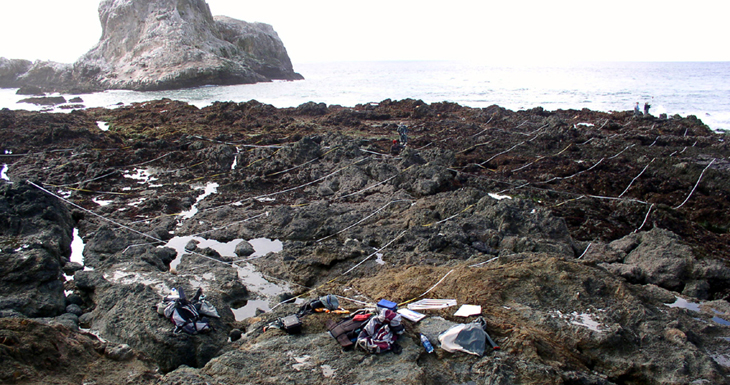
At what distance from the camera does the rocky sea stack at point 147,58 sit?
3991cm

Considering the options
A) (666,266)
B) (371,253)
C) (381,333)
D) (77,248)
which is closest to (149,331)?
(381,333)

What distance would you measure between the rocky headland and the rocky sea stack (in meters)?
28.9

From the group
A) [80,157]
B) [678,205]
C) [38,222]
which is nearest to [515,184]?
[678,205]

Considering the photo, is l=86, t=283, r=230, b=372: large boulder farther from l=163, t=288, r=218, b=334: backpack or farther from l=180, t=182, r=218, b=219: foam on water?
l=180, t=182, r=218, b=219: foam on water

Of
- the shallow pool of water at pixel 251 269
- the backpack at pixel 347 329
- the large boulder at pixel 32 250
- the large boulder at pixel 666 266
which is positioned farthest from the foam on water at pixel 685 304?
the large boulder at pixel 32 250

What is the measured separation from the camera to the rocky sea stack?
131ft

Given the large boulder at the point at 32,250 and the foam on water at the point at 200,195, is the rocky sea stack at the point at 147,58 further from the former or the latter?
the large boulder at the point at 32,250

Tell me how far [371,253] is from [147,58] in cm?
4348

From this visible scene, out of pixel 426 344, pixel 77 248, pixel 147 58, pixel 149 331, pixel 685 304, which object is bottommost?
pixel 77 248

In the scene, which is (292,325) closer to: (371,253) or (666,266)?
(371,253)

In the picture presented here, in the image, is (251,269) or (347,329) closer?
(347,329)

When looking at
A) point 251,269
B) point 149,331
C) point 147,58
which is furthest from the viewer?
point 147,58

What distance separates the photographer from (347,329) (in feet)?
12.3

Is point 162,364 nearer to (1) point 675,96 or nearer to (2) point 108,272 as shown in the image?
(2) point 108,272
